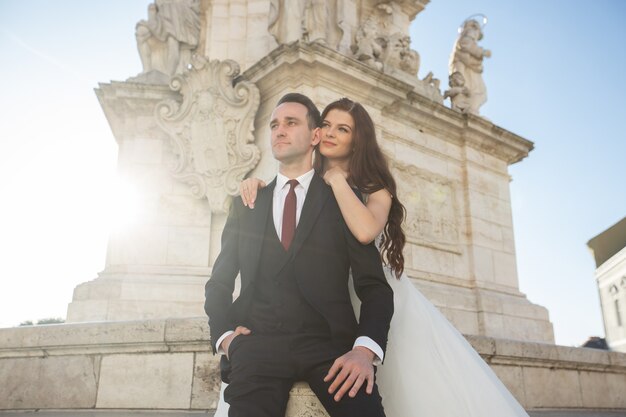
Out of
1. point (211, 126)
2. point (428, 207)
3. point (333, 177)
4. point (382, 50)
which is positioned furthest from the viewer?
point (382, 50)

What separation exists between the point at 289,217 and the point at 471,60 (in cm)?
915

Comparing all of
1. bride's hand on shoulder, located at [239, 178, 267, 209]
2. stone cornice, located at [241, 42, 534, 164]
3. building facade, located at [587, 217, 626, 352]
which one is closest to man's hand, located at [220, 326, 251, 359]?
bride's hand on shoulder, located at [239, 178, 267, 209]

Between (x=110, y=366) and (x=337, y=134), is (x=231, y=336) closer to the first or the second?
(x=337, y=134)

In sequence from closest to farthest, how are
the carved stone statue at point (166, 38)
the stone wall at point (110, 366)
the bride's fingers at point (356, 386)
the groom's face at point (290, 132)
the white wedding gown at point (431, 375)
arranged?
the bride's fingers at point (356, 386) < the white wedding gown at point (431, 375) < the groom's face at point (290, 132) < the stone wall at point (110, 366) < the carved stone statue at point (166, 38)

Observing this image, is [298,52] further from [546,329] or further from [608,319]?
[608,319]

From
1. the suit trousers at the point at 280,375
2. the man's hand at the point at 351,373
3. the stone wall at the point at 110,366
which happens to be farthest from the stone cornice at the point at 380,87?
the man's hand at the point at 351,373

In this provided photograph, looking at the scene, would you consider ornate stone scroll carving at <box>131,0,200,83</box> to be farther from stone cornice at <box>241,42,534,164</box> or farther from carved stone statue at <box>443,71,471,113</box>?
carved stone statue at <box>443,71,471,113</box>

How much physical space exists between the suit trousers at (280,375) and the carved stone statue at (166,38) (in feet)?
24.8

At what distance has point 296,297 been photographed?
220cm

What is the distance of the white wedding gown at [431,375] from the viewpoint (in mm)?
2256

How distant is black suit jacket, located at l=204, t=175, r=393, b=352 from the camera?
7.06 feet

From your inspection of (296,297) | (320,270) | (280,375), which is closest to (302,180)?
(320,270)

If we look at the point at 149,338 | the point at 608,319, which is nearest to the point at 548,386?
the point at 149,338

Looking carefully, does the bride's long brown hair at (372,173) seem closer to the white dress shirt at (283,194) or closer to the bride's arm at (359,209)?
the bride's arm at (359,209)
